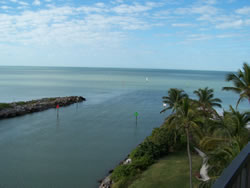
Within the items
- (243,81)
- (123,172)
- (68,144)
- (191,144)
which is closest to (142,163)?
(123,172)

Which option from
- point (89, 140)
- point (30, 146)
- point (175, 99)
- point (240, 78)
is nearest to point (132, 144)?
point (89, 140)

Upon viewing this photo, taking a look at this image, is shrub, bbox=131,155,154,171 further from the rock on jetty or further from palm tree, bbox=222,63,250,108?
the rock on jetty

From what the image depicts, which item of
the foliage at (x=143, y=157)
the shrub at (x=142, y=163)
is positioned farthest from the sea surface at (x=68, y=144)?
the shrub at (x=142, y=163)

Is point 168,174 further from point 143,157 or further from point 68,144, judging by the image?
point 68,144

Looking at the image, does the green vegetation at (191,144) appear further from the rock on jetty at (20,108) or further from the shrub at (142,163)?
the rock on jetty at (20,108)

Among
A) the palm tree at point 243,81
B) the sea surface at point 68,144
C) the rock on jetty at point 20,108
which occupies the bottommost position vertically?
the sea surface at point 68,144

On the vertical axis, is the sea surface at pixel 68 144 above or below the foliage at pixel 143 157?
below

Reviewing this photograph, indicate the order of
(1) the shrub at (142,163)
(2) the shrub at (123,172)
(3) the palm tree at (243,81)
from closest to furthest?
(3) the palm tree at (243,81), (2) the shrub at (123,172), (1) the shrub at (142,163)
